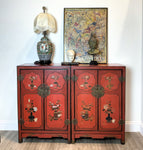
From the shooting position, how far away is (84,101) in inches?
115

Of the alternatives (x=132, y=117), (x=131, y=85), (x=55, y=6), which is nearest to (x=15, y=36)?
(x=55, y=6)

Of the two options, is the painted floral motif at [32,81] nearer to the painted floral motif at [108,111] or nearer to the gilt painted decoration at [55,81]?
the gilt painted decoration at [55,81]

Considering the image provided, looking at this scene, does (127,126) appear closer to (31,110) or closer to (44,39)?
(31,110)

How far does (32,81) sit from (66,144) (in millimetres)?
958

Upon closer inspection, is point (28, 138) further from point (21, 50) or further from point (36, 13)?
point (36, 13)

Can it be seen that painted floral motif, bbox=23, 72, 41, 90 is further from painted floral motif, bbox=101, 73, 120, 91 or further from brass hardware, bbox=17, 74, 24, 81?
painted floral motif, bbox=101, 73, 120, 91

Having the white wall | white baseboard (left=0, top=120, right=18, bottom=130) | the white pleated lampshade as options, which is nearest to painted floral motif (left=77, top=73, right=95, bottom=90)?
the white wall

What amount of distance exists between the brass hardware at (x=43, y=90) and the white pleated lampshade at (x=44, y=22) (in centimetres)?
A: 84

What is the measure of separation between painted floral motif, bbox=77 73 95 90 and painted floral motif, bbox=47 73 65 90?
0.23m

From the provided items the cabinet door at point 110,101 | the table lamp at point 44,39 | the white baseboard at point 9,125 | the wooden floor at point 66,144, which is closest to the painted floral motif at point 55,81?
the table lamp at point 44,39

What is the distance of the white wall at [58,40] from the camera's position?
332cm

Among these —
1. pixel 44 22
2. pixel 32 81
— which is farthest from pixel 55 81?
pixel 44 22

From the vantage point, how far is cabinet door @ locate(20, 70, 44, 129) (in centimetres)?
291

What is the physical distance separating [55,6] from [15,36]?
0.77 m
